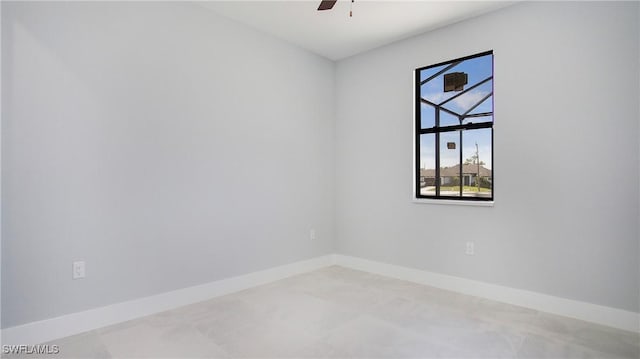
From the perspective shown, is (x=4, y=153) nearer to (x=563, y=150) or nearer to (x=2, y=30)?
(x=2, y=30)

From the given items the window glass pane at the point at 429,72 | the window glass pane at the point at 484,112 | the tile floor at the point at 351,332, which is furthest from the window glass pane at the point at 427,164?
the tile floor at the point at 351,332

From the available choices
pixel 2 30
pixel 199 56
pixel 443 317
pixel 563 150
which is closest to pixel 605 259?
pixel 563 150

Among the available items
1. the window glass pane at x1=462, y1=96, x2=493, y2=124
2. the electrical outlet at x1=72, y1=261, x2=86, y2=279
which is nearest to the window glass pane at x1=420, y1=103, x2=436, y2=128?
the window glass pane at x1=462, y1=96, x2=493, y2=124

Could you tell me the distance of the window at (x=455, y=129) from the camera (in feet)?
11.0

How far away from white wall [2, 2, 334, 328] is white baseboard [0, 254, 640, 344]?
3.0 inches

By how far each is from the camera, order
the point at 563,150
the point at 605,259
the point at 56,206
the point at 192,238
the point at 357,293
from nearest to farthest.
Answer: the point at 56,206 → the point at 605,259 → the point at 563,150 → the point at 192,238 → the point at 357,293

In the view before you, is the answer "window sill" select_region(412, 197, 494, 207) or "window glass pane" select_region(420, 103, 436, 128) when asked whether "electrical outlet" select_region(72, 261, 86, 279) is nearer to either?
"window sill" select_region(412, 197, 494, 207)

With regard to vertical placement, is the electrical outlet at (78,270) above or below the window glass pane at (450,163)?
below

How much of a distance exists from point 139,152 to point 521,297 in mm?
3520

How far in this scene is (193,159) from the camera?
3.11 m

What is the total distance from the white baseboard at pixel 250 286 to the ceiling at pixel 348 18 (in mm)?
2612

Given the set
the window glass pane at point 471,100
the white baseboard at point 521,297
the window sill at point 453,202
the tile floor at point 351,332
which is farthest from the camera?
the window glass pane at point 471,100

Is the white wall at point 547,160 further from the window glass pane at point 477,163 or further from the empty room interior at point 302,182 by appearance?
the window glass pane at point 477,163

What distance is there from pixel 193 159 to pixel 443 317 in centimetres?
255
